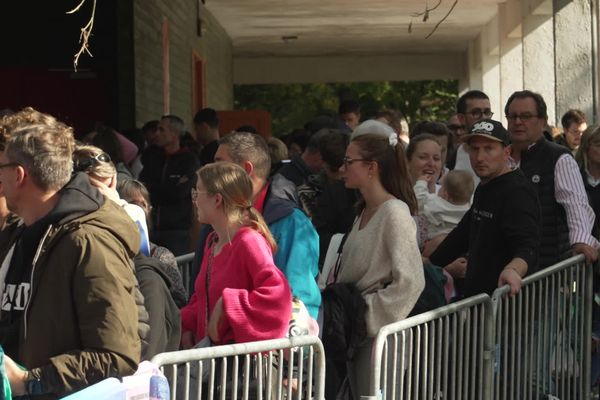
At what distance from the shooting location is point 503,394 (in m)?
6.37

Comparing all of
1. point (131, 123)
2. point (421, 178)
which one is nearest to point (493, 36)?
point (131, 123)

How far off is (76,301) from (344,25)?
75.6ft

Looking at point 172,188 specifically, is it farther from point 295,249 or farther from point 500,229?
point 295,249

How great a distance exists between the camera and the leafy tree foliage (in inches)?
1687

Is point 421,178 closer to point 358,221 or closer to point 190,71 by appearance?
point 358,221

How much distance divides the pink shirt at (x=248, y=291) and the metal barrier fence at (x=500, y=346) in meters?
0.44

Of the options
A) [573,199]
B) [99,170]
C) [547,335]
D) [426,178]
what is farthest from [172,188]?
[99,170]

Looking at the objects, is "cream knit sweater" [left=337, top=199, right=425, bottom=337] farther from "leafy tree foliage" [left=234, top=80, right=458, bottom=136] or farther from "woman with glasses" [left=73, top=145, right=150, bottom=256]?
"leafy tree foliage" [left=234, top=80, right=458, bottom=136]

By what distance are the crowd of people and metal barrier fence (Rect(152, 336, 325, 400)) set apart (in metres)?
0.15

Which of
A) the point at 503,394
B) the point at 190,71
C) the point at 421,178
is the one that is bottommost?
the point at 503,394

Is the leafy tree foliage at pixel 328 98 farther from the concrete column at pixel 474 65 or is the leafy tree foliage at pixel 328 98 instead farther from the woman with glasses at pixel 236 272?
the woman with glasses at pixel 236 272

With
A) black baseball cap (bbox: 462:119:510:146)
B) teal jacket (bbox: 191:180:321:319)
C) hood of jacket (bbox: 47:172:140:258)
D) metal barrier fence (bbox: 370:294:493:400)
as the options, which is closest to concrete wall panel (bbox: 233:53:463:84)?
black baseball cap (bbox: 462:119:510:146)

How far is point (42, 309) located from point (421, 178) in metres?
4.69

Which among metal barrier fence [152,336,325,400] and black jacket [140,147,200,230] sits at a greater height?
black jacket [140,147,200,230]
